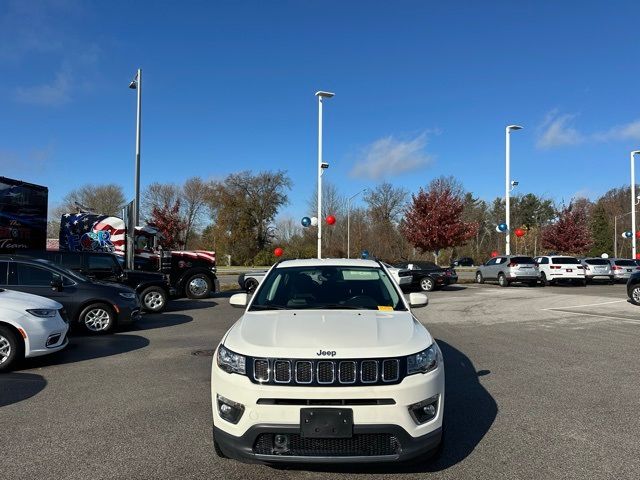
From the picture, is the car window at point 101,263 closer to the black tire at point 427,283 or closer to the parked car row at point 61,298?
the parked car row at point 61,298

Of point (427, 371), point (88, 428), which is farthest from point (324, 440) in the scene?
point (88, 428)

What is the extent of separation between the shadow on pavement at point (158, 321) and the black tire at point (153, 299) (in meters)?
0.27

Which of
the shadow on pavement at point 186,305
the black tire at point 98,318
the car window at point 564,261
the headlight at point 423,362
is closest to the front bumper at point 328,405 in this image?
the headlight at point 423,362

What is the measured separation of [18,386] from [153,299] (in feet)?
26.5

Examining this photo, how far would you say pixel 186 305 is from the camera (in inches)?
643

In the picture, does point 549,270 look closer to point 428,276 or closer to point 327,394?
point 428,276

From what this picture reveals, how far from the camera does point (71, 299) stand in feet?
33.2

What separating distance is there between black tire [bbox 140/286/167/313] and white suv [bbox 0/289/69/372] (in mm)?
6804

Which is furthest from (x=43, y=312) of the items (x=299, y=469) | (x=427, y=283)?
(x=427, y=283)

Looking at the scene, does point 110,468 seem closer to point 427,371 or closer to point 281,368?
point 281,368

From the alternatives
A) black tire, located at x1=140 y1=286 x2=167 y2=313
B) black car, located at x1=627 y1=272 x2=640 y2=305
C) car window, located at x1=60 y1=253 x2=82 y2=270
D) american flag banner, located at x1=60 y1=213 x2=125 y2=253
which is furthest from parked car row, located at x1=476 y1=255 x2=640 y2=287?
car window, located at x1=60 y1=253 x2=82 y2=270

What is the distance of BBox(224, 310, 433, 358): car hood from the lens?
11.9ft

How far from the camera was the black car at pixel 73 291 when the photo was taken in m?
9.88

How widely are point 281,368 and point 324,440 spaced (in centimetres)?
55
